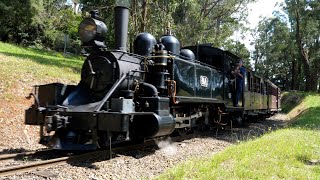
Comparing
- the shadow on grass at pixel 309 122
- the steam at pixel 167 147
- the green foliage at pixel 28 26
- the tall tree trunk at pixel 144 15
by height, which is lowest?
the steam at pixel 167 147

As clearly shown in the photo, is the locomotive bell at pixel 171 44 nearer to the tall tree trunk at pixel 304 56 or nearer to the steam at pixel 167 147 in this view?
the steam at pixel 167 147

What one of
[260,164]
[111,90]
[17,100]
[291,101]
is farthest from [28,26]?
[260,164]

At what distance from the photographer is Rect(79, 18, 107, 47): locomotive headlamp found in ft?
25.5

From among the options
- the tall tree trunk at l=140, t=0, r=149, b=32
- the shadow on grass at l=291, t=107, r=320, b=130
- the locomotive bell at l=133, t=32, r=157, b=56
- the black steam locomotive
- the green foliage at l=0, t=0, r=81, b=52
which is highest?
the green foliage at l=0, t=0, r=81, b=52

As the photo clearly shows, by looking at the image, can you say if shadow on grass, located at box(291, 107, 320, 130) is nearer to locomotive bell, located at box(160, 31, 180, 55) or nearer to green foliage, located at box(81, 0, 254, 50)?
locomotive bell, located at box(160, 31, 180, 55)

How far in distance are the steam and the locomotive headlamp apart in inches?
114

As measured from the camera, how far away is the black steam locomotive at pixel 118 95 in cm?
680

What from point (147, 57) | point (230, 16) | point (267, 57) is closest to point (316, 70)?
point (230, 16)

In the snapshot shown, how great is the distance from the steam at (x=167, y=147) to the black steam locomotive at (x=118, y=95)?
443mm

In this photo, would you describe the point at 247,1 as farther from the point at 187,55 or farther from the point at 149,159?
the point at 149,159

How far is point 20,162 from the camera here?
6.34 metres

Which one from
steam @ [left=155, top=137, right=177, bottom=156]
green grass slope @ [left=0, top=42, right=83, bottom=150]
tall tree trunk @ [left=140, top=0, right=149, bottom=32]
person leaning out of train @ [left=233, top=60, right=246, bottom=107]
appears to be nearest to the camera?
steam @ [left=155, top=137, right=177, bottom=156]

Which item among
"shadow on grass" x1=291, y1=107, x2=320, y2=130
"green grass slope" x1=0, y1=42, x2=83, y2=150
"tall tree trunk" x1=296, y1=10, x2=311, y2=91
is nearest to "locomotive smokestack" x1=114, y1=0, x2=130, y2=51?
"green grass slope" x1=0, y1=42, x2=83, y2=150

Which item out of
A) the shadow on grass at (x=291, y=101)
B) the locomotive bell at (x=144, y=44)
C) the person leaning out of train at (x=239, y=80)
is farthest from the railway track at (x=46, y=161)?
the shadow on grass at (x=291, y=101)
